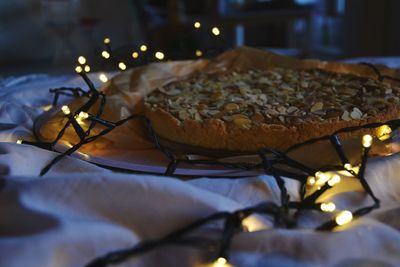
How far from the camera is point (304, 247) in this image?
338 millimetres

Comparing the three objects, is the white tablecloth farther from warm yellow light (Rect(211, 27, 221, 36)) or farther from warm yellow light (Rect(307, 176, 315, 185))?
warm yellow light (Rect(211, 27, 221, 36))

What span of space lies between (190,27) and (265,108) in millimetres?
2804

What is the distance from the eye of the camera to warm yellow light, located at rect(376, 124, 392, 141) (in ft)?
1.72

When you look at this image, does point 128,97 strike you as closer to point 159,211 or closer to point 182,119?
point 182,119

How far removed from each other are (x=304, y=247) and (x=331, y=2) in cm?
344

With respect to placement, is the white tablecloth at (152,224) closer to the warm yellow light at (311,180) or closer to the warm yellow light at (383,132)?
the warm yellow light at (311,180)

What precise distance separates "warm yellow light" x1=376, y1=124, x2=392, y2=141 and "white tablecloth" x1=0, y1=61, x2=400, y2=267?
117 millimetres

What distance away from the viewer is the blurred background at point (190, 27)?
2732mm

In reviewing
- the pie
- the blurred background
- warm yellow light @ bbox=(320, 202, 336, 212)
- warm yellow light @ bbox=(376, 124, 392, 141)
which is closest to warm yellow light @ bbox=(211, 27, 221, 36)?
the pie

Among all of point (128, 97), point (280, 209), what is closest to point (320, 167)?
point (280, 209)

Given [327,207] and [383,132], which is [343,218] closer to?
[327,207]

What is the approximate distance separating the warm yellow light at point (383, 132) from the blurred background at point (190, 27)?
5.69 ft

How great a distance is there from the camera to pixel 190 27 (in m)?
3.32

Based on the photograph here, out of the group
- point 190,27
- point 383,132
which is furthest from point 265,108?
point 190,27
